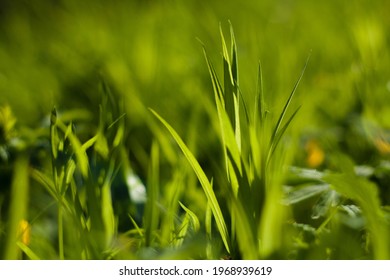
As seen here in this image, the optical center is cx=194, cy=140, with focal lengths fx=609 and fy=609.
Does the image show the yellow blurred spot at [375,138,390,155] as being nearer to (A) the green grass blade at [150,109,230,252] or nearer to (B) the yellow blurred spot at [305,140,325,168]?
(B) the yellow blurred spot at [305,140,325,168]

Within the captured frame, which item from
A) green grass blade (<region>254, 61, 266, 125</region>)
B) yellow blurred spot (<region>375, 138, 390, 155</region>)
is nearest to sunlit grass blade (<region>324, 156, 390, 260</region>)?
green grass blade (<region>254, 61, 266, 125</region>)

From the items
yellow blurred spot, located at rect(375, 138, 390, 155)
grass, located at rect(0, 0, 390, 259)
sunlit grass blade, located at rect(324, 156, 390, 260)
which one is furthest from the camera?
yellow blurred spot, located at rect(375, 138, 390, 155)

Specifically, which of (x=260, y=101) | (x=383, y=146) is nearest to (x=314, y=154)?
(x=383, y=146)

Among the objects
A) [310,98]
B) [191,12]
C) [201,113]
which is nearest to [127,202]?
[201,113]

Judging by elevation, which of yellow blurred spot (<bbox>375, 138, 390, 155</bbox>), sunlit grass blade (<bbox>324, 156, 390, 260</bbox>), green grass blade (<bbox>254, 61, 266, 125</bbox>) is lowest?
sunlit grass blade (<bbox>324, 156, 390, 260</bbox>)

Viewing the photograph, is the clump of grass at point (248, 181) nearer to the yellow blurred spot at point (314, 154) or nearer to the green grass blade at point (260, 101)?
the green grass blade at point (260, 101)

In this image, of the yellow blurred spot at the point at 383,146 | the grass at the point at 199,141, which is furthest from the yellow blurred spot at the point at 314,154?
the yellow blurred spot at the point at 383,146
